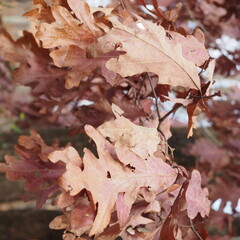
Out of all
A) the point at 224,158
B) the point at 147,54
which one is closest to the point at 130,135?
the point at 147,54

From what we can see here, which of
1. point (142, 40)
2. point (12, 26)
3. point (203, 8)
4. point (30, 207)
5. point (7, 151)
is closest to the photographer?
point (142, 40)

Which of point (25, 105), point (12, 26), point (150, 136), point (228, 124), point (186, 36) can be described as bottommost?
point (12, 26)

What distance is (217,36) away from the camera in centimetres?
161

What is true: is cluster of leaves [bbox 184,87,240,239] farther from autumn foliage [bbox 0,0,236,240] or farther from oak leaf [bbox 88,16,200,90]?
oak leaf [bbox 88,16,200,90]

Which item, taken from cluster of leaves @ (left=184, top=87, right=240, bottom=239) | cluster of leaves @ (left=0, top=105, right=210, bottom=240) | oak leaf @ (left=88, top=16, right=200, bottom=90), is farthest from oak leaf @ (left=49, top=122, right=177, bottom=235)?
cluster of leaves @ (left=184, top=87, right=240, bottom=239)

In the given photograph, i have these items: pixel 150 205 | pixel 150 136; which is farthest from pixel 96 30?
pixel 150 205

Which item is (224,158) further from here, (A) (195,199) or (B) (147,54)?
(B) (147,54)

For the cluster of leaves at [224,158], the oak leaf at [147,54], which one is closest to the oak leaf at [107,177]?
the oak leaf at [147,54]

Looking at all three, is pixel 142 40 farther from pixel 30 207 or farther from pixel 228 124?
pixel 30 207

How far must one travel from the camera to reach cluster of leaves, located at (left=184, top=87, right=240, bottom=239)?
4.23 ft

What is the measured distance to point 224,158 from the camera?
1.62 meters

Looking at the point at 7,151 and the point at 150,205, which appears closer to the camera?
the point at 150,205

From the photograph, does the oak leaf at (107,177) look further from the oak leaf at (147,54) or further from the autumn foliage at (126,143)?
the oak leaf at (147,54)

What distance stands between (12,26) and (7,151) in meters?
2.18
